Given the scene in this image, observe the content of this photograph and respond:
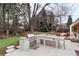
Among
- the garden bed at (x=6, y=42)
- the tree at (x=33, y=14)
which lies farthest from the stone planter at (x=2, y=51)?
the tree at (x=33, y=14)

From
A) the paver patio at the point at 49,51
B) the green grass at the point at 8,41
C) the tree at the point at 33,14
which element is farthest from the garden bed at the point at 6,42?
the tree at the point at 33,14

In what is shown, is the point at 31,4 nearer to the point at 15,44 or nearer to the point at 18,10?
the point at 18,10

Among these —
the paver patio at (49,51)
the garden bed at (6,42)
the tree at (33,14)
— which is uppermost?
the tree at (33,14)

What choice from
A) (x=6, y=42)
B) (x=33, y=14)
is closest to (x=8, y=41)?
(x=6, y=42)

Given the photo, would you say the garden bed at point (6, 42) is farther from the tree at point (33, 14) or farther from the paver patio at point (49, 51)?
the tree at point (33, 14)

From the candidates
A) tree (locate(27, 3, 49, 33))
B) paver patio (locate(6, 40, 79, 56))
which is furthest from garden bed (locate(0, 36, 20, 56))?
tree (locate(27, 3, 49, 33))

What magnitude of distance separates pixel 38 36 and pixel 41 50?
0.81 ft

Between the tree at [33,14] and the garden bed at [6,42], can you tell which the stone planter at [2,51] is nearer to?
the garden bed at [6,42]

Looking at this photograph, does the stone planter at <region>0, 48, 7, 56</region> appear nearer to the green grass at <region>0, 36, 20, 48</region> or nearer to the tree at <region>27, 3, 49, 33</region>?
the green grass at <region>0, 36, 20, 48</region>

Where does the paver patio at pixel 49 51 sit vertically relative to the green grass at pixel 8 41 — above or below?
below

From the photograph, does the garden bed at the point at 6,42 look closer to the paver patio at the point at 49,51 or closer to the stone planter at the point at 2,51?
the stone planter at the point at 2,51

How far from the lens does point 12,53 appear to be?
3.17 metres

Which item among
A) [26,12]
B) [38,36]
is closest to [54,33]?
[38,36]

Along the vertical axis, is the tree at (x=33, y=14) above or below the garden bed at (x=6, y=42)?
above
